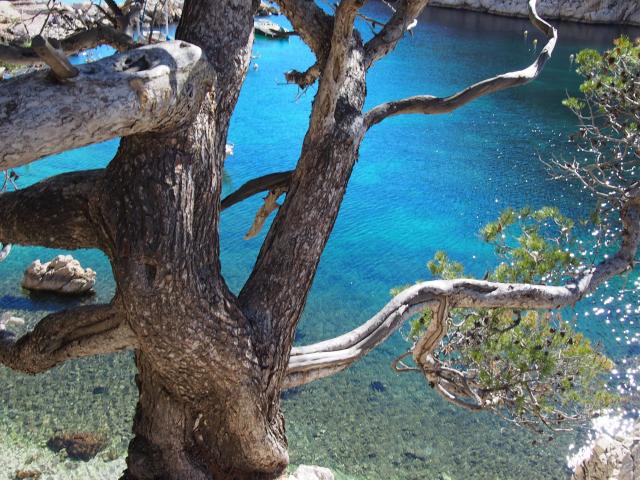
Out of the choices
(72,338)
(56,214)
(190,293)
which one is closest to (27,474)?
(72,338)

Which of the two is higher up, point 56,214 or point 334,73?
point 334,73

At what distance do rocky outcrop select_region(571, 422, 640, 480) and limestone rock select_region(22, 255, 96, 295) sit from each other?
16.3 ft

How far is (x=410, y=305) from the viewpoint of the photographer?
9.05 feet

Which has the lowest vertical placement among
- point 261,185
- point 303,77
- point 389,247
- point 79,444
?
point 79,444

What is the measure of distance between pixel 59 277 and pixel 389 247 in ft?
12.2

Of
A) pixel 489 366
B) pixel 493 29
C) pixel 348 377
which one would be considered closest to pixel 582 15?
pixel 493 29

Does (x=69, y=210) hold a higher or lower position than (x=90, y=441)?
higher

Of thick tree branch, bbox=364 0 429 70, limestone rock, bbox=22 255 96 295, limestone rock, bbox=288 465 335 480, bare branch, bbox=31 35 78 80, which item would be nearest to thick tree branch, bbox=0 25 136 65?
thick tree branch, bbox=364 0 429 70

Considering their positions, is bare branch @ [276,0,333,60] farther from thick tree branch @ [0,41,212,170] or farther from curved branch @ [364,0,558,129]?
thick tree branch @ [0,41,212,170]

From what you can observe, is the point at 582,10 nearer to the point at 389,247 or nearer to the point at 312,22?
the point at 389,247

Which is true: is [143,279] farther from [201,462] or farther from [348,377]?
[348,377]

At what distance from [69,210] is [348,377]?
15.1 ft

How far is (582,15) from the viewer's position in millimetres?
19906

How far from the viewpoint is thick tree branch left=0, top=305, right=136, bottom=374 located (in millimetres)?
2141
